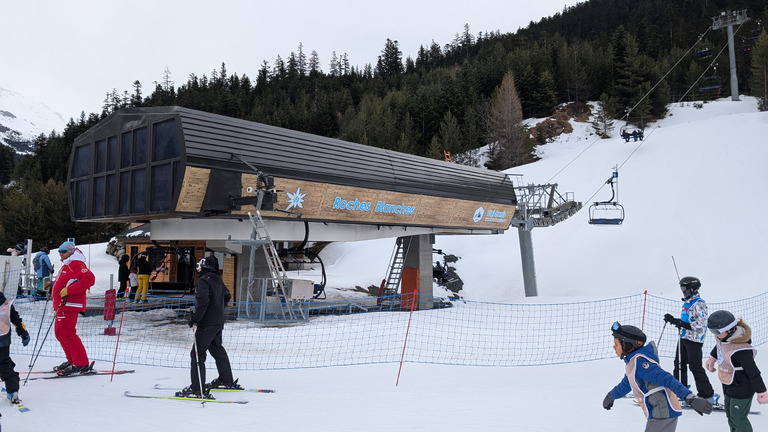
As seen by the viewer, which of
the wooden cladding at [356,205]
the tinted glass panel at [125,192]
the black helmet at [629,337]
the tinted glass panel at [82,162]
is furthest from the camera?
the tinted glass panel at [82,162]

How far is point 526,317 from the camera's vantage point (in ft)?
49.6

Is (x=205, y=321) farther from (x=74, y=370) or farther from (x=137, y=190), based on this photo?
(x=137, y=190)

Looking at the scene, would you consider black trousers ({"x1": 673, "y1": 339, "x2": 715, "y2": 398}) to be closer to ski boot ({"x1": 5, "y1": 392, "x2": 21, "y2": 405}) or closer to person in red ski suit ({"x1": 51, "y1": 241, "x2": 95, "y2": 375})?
ski boot ({"x1": 5, "y1": 392, "x2": 21, "y2": 405})

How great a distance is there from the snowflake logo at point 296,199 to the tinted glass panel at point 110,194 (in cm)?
478

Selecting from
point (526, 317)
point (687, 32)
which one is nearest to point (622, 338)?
point (526, 317)

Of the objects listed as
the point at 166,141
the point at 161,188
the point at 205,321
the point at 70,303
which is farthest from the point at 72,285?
the point at 166,141

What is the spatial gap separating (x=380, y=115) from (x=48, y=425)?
62051 mm

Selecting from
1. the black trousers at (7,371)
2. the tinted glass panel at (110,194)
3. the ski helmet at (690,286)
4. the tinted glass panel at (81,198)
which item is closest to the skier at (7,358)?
the black trousers at (7,371)

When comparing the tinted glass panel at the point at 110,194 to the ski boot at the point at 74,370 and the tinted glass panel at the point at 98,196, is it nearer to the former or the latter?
the tinted glass panel at the point at 98,196

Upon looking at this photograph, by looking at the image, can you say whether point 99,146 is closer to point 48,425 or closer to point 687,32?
point 48,425

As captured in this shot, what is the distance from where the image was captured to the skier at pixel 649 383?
12.3 ft

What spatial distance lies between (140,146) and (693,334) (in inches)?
502

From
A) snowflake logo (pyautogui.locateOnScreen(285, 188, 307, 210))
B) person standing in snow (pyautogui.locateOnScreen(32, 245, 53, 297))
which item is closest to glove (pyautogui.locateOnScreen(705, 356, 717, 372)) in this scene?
snowflake logo (pyautogui.locateOnScreen(285, 188, 307, 210))

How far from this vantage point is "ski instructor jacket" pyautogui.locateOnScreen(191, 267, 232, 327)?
6137 mm
